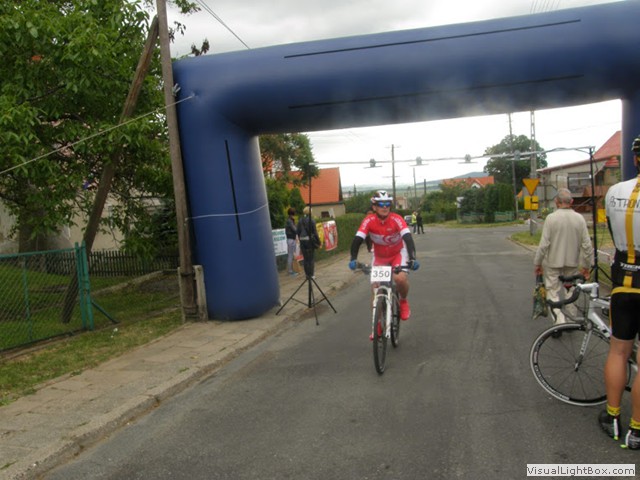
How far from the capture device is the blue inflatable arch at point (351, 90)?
7.73 metres

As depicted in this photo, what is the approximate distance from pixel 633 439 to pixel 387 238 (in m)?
3.46

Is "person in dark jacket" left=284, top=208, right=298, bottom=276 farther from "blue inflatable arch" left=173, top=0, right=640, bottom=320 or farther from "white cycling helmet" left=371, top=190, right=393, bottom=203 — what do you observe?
"white cycling helmet" left=371, top=190, right=393, bottom=203

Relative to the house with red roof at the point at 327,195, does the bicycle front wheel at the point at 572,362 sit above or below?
below

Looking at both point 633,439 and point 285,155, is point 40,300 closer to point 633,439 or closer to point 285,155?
point 633,439

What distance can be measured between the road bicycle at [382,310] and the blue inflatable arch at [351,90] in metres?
2.89

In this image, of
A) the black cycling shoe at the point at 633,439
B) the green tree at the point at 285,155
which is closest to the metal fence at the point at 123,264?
the green tree at the point at 285,155

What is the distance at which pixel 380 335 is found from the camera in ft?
19.5

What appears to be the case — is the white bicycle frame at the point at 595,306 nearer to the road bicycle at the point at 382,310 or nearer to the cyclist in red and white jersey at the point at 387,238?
the road bicycle at the point at 382,310

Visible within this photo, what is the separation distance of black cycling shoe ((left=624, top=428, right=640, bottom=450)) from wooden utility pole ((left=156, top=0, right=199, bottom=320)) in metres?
6.67

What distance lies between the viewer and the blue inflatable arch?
7.73 metres

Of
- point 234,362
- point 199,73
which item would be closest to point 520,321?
point 234,362

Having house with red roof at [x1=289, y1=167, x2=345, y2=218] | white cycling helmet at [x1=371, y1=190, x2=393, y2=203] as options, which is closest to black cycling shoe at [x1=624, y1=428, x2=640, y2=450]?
white cycling helmet at [x1=371, y1=190, x2=393, y2=203]

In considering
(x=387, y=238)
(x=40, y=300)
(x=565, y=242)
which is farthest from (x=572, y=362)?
(x=40, y=300)

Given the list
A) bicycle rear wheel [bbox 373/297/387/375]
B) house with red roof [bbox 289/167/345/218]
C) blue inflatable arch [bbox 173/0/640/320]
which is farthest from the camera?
house with red roof [bbox 289/167/345/218]
